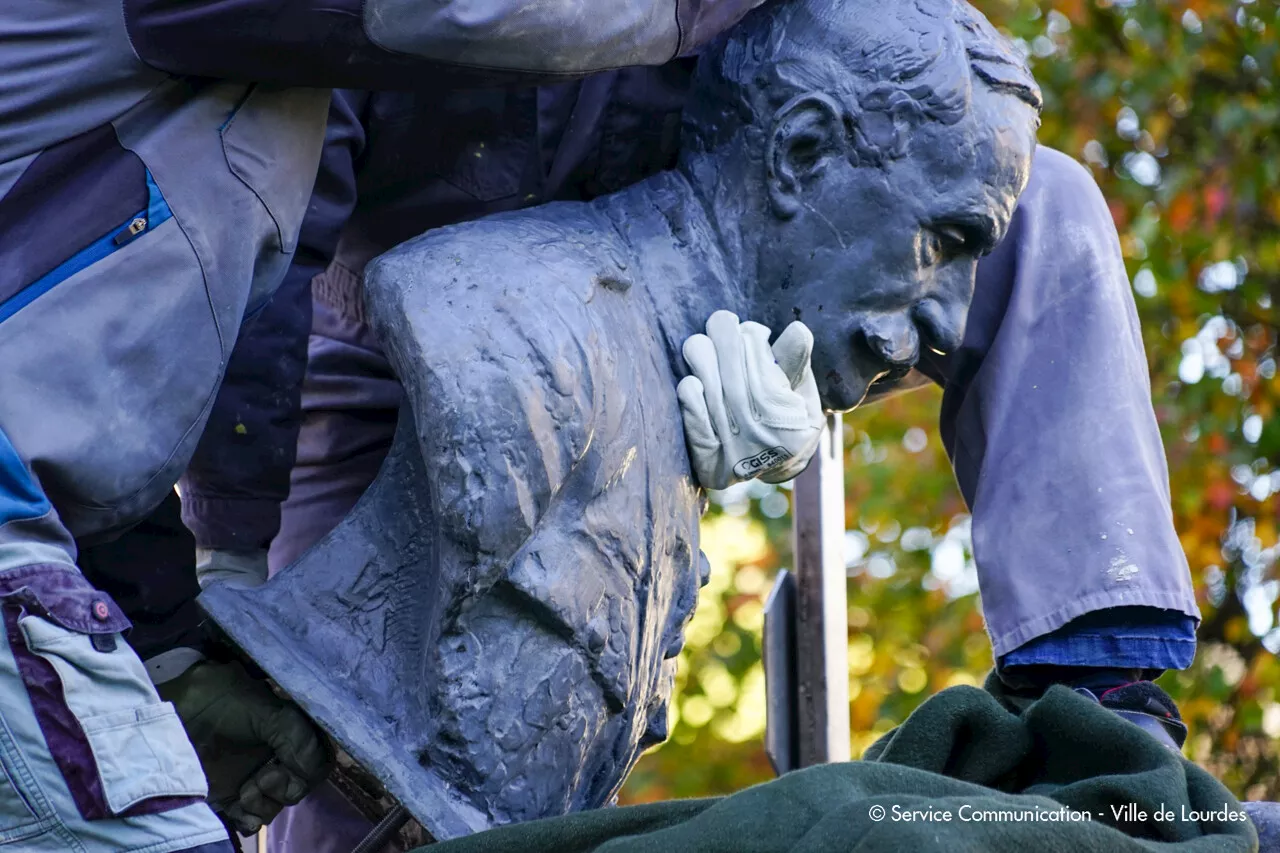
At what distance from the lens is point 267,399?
74.2 inches

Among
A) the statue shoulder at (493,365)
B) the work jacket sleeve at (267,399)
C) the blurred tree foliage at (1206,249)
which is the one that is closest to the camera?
the statue shoulder at (493,365)

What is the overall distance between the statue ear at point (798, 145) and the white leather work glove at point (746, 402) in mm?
132

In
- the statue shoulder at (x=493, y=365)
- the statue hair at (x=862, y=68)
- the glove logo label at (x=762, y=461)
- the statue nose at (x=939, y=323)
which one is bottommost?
the glove logo label at (x=762, y=461)

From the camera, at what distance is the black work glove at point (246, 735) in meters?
1.60

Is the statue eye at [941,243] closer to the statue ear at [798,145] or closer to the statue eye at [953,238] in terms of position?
the statue eye at [953,238]

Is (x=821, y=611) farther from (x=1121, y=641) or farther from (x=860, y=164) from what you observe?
(x=860, y=164)

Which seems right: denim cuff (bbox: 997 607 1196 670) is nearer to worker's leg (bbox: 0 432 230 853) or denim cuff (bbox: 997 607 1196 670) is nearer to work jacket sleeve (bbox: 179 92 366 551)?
work jacket sleeve (bbox: 179 92 366 551)

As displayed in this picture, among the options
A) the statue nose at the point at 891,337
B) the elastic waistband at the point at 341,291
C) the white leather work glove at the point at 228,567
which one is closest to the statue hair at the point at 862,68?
the statue nose at the point at 891,337

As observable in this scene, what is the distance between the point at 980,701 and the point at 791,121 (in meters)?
0.57

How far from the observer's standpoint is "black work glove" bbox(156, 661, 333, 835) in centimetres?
160

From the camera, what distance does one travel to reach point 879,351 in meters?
1.74

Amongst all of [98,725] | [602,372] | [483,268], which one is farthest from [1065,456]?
[98,725]

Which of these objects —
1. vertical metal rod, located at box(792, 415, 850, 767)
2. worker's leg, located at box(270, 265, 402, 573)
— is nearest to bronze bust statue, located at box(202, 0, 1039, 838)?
worker's leg, located at box(270, 265, 402, 573)

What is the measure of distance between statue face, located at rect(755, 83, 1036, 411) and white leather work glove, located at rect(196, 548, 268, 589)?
2.04 ft
